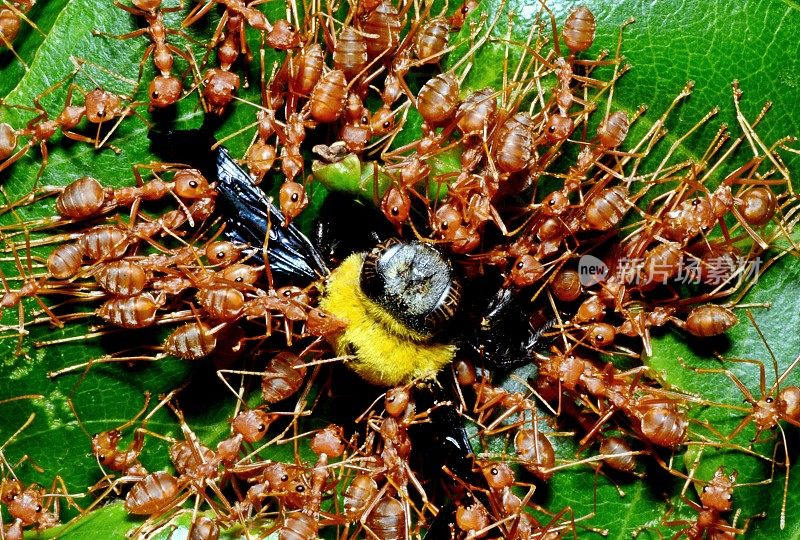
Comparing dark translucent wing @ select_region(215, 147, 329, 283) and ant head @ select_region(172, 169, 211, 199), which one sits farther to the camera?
ant head @ select_region(172, 169, 211, 199)

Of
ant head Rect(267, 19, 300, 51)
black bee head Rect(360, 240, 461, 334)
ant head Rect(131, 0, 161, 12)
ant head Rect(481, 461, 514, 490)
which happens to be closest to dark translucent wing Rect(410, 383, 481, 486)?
ant head Rect(481, 461, 514, 490)

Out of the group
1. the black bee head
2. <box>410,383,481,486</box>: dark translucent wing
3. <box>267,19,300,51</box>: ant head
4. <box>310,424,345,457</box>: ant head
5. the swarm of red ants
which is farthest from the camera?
<box>310,424,345,457</box>: ant head

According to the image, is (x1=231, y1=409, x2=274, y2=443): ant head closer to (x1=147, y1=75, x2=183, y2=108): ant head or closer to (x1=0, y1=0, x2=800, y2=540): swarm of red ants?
(x1=0, y1=0, x2=800, y2=540): swarm of red ants

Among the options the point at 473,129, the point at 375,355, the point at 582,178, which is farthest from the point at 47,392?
the point at 582,178

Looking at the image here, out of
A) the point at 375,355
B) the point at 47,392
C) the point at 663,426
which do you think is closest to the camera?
the point at 375,355

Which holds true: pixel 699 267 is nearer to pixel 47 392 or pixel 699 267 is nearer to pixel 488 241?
pixel 488 241

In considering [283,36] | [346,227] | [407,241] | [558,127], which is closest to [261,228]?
[346,227]

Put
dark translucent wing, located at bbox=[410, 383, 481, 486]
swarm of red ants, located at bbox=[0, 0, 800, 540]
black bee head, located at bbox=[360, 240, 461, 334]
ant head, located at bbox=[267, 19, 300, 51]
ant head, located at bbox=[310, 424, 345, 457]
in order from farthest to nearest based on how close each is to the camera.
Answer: ant head, located at bbox=[310, 424, 345, 457] < ant head, located at bbox=[267, 19, 300, 51] < swarm of red ants, located at bbox=[0, 0, 800, 540] < dark translucent wing, located at bbox=[410, 383, 481, 486] < black bee head, located at bbox=[360, 240, 461, 334]

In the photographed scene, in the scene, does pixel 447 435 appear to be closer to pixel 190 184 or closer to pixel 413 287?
pixel 413 287
